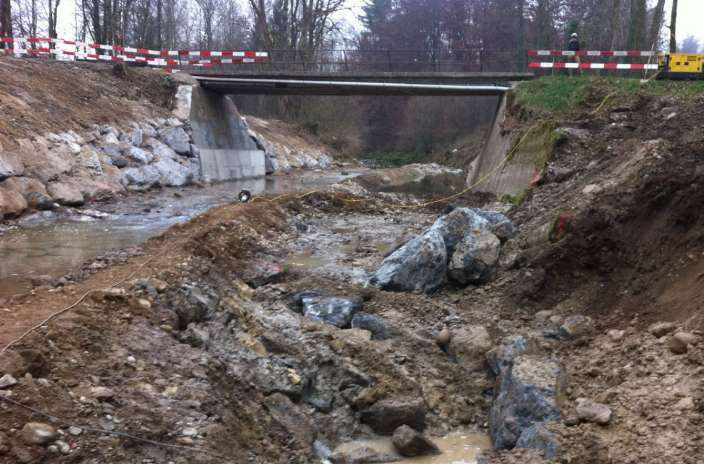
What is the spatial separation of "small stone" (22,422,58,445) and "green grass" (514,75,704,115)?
15.0m

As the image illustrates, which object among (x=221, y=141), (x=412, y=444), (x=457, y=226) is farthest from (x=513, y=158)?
(x=221, y=141)

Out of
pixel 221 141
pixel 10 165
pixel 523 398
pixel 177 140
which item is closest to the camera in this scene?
pixel 523 398

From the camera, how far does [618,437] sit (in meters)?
4.95

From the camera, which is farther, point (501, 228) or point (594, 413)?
point (501, 228)

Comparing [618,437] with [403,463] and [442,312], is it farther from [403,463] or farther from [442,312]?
[442,312]

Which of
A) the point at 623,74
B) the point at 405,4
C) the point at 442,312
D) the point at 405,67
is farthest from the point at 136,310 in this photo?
the point at 405,4

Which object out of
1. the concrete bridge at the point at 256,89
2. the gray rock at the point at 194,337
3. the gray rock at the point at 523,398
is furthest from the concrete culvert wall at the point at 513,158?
the gray rock at the point at 194,337

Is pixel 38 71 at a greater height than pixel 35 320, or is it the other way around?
pixel 38 71

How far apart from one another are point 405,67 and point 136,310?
35.1 meters

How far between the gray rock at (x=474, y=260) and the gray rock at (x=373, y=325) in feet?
6.95

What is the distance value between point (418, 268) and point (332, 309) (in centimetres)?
190

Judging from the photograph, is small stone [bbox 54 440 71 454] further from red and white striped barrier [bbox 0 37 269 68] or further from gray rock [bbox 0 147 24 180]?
red and white striped barrier [bbox 0 37 269 68]

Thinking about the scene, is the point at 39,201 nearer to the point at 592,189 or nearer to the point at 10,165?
the point at 10,165

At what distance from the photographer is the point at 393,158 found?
5431cm
